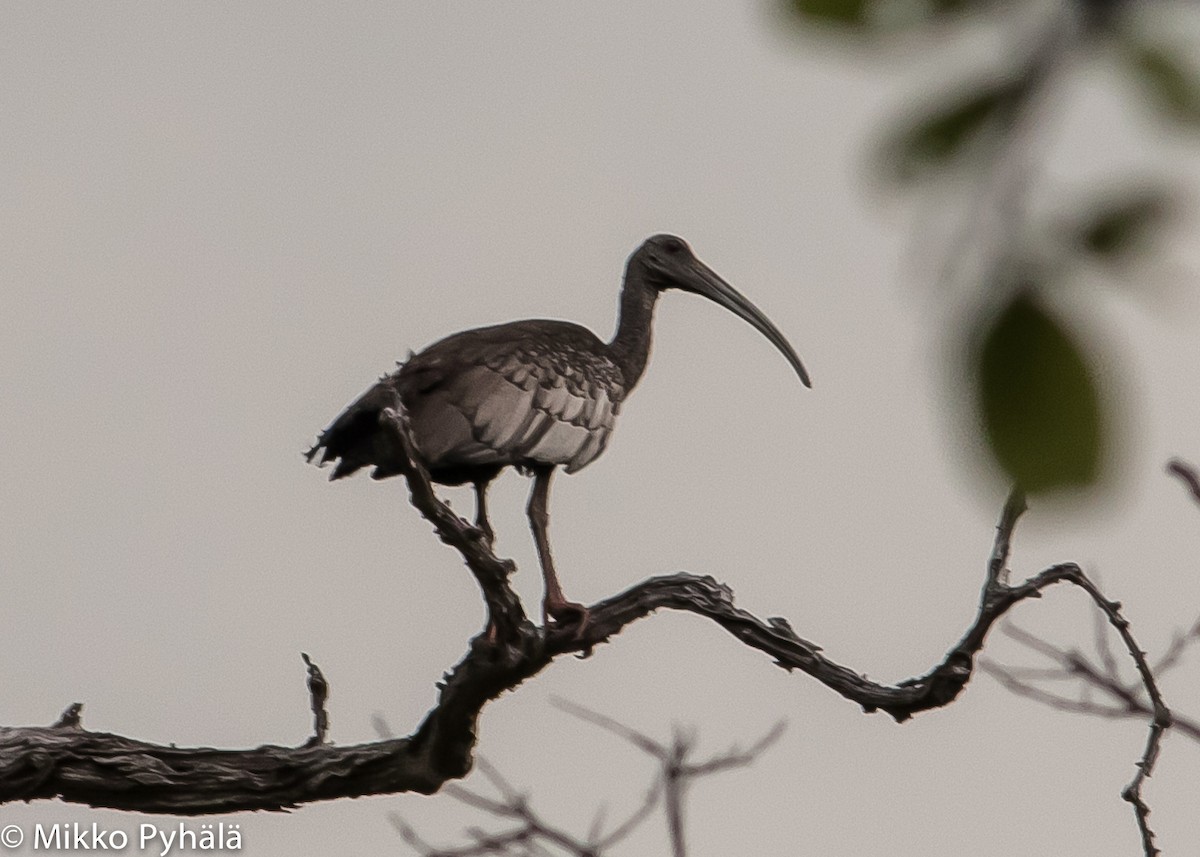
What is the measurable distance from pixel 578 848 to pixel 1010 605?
1.87 meters

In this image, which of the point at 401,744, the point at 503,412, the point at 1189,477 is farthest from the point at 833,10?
the point at 503,412

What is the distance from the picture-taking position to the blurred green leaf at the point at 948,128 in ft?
1.95

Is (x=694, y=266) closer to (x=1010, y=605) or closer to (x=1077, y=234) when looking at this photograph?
(x=1010, y=605)

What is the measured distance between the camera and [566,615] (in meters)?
5.71

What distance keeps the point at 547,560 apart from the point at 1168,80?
561 centimetres

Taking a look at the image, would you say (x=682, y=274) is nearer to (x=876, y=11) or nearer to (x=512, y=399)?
(x=512, y=399)

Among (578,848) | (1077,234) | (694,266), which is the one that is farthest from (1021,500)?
(694,266)

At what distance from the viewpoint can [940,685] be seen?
17.8 feet

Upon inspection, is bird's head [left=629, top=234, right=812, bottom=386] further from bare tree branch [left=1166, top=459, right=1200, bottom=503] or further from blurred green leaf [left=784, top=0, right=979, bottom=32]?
blurred green leaf [left=784, top=0, right=979, bottom=32]

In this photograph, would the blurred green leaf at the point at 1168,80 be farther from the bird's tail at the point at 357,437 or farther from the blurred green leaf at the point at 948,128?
the bird's tail at the point at 357,437

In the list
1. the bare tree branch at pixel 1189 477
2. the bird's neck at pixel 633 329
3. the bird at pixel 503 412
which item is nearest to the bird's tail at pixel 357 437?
the bird at pixel 503 412

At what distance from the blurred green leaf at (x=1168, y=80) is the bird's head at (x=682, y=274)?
716cm

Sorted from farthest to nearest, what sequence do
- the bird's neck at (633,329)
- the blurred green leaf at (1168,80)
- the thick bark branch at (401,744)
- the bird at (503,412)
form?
the bird's neck at (633,329) < the bird at (503,412) < the thick bark branch at (401,744) < the blurred green leaf at (1168,80)

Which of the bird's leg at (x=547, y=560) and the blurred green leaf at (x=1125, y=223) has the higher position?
the bird's leg at (x=547, y=560)
